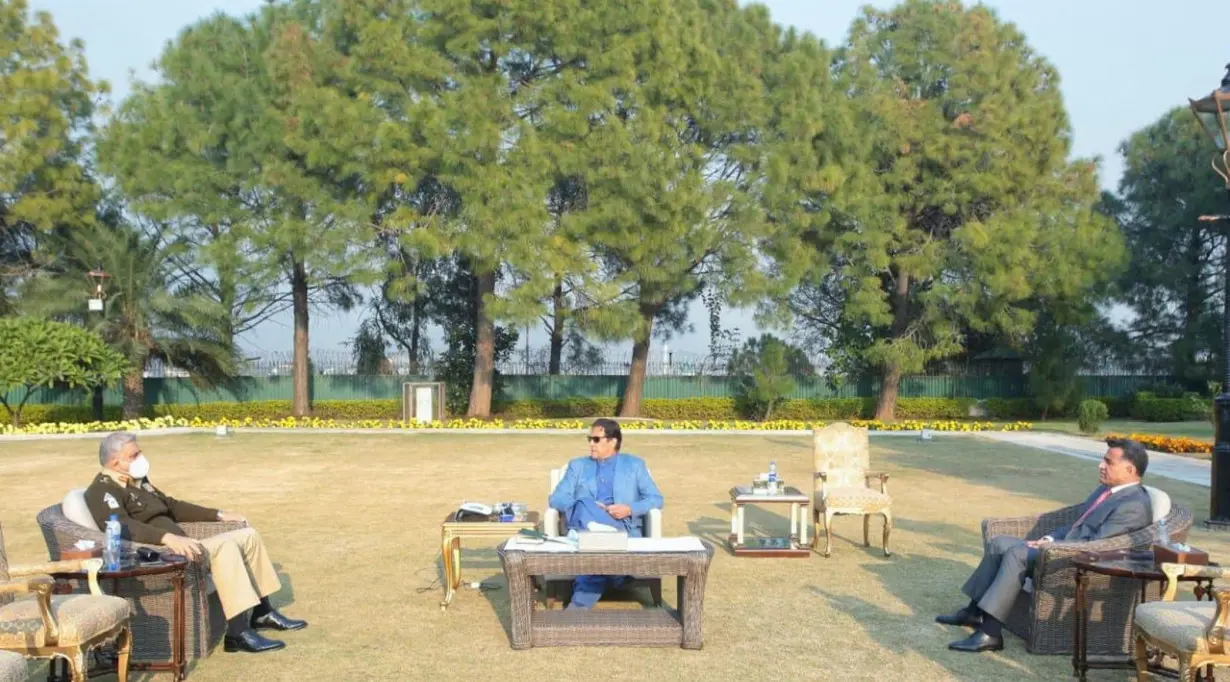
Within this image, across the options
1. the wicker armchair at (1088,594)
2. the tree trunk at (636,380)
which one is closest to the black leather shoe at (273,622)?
the wicker armchair at (1088,594)

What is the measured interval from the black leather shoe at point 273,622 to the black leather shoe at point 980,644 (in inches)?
140

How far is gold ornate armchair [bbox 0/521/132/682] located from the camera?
441cm

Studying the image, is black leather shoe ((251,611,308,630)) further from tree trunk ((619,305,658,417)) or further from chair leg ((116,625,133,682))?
tree trunk ((619,305,658,417))

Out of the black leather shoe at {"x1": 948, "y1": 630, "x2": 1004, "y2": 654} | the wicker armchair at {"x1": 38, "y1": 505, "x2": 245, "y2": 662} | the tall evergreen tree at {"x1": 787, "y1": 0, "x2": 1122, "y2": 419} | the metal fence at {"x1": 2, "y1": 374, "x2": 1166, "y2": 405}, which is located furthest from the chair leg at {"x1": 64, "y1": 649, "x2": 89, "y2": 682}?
the metal fence at {"x1": 2, "y1": 374, "x2": 1166, "y2": 405}

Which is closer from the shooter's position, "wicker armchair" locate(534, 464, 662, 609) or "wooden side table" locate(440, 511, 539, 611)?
"wicker armchair" locate(534, 464, 662, 609)

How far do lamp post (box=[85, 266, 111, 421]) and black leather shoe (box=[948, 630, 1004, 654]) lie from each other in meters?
22.0

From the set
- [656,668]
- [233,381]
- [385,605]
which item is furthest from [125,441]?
[233,381]

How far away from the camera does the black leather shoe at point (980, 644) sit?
5836 millimetres

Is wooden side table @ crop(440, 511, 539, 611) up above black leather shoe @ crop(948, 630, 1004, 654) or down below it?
above

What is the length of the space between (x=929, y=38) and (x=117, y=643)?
2699 cm

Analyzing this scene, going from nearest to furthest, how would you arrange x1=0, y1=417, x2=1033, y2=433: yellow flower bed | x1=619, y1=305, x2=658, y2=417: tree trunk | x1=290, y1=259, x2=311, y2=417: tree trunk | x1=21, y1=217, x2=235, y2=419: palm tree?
1. x1=0, y1=417, x2=1033, y2=433: yellow flower bed
2. x1=21, y1=217, x2=235, y2=419: palm tree
3. x1=619, y1=305, x2=658, y2=417: tree trunk
4. x1=290, y1=259, x2=311, y2=417: tree trunk

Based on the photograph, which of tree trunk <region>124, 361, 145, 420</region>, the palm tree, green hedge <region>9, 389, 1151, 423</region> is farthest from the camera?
green hedge <region>9, 389, 1151, 423</region>

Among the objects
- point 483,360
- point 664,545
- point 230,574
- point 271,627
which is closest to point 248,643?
point 230,574

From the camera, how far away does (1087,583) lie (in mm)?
5430
